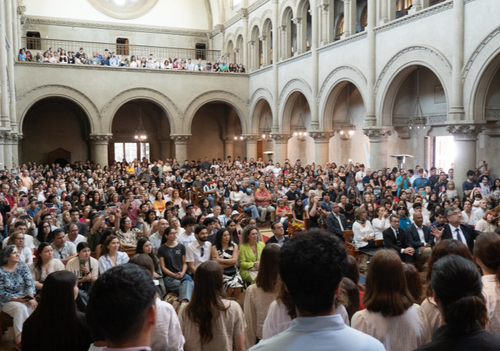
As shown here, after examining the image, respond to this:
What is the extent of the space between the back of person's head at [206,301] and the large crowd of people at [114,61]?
2182 cm

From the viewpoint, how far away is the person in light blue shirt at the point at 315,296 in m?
1.71

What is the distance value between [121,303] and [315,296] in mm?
846

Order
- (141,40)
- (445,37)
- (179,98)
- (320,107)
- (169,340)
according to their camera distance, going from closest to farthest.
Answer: (169,340) < (445,37) < (320,107) < (179,98) < (141,40)

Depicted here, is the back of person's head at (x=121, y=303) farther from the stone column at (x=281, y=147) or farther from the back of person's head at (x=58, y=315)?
the stone column at (x=281, y=147)

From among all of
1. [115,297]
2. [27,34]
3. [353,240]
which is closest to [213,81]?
[27,34]

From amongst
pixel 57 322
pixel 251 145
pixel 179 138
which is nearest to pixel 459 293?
pixel 57 322

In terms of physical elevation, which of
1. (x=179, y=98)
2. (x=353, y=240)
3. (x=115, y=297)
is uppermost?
(x=179, y=98)

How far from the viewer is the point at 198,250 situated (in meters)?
6.71

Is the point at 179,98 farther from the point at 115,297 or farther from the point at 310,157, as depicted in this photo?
the point at 115,297

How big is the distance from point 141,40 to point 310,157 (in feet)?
44.8

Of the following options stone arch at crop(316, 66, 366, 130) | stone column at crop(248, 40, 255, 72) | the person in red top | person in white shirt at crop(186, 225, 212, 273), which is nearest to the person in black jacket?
person in white shirt at crop(186, 225, 212, 273)

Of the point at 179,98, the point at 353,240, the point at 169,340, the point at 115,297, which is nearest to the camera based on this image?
the point at 115,297

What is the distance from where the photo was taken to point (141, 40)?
95.5 ft

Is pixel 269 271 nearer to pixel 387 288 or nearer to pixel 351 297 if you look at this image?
pixel 351 297
